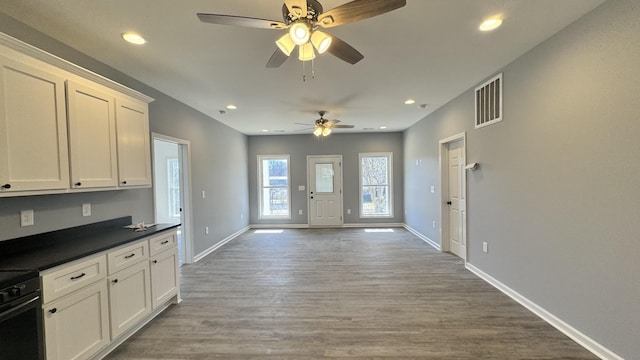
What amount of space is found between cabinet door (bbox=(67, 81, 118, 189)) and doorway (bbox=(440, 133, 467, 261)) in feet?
14.7

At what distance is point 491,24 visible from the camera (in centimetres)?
213

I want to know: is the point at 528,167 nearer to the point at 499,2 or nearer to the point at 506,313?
the point at 506,313

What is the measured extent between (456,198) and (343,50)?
3.64m

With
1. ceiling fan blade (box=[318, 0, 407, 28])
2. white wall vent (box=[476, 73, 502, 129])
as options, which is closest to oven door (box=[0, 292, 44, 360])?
ceiling fan blade (box=[318, 0, 407, 28])


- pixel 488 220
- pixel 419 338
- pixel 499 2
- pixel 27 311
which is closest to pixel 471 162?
pixel 488 220

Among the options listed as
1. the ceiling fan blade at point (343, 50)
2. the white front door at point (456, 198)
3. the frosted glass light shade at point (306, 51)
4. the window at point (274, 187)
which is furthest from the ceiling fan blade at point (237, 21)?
the window at point (274, 187)

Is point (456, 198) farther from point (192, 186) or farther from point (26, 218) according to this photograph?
point (26, 218)

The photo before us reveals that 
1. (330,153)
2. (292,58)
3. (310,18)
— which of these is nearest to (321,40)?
(310,18)

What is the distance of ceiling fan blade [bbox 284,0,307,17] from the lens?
4.91ft

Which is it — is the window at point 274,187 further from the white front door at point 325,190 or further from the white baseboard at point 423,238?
the white baseboard at point 423,238

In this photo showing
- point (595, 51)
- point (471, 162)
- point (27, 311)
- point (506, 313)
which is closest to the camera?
point (27, 311)

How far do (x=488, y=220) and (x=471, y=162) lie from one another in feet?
2.86

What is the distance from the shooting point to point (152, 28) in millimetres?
2107

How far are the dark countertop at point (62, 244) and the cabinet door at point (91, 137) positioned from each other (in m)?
0.48
